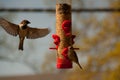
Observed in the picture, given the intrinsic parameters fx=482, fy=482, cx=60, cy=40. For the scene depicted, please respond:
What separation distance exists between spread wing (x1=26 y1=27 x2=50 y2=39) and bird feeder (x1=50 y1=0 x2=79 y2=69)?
744 mm

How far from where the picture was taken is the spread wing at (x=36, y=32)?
424cm

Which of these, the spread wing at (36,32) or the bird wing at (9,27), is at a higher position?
the bird wing at (9,27)

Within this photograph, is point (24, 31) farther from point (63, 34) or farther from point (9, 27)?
point (63, 34)

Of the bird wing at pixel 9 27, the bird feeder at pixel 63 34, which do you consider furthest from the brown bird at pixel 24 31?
the bird feeder at pixel 63 34

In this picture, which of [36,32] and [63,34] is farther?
[63,34]

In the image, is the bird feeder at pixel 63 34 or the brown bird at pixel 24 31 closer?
the brown bird at pixel 24 31

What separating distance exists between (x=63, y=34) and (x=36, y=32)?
0.93 m

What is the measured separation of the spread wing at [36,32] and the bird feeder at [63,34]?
2.44ft

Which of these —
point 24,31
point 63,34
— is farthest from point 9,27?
point 63,34

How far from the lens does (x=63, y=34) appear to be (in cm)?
518

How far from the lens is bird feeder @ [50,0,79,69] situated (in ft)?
16.5

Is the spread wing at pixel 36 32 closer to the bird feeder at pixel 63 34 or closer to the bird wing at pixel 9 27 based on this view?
the bird wing at pixel 9 27

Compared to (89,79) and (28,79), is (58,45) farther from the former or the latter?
(28,79)

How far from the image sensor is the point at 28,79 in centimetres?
2800
